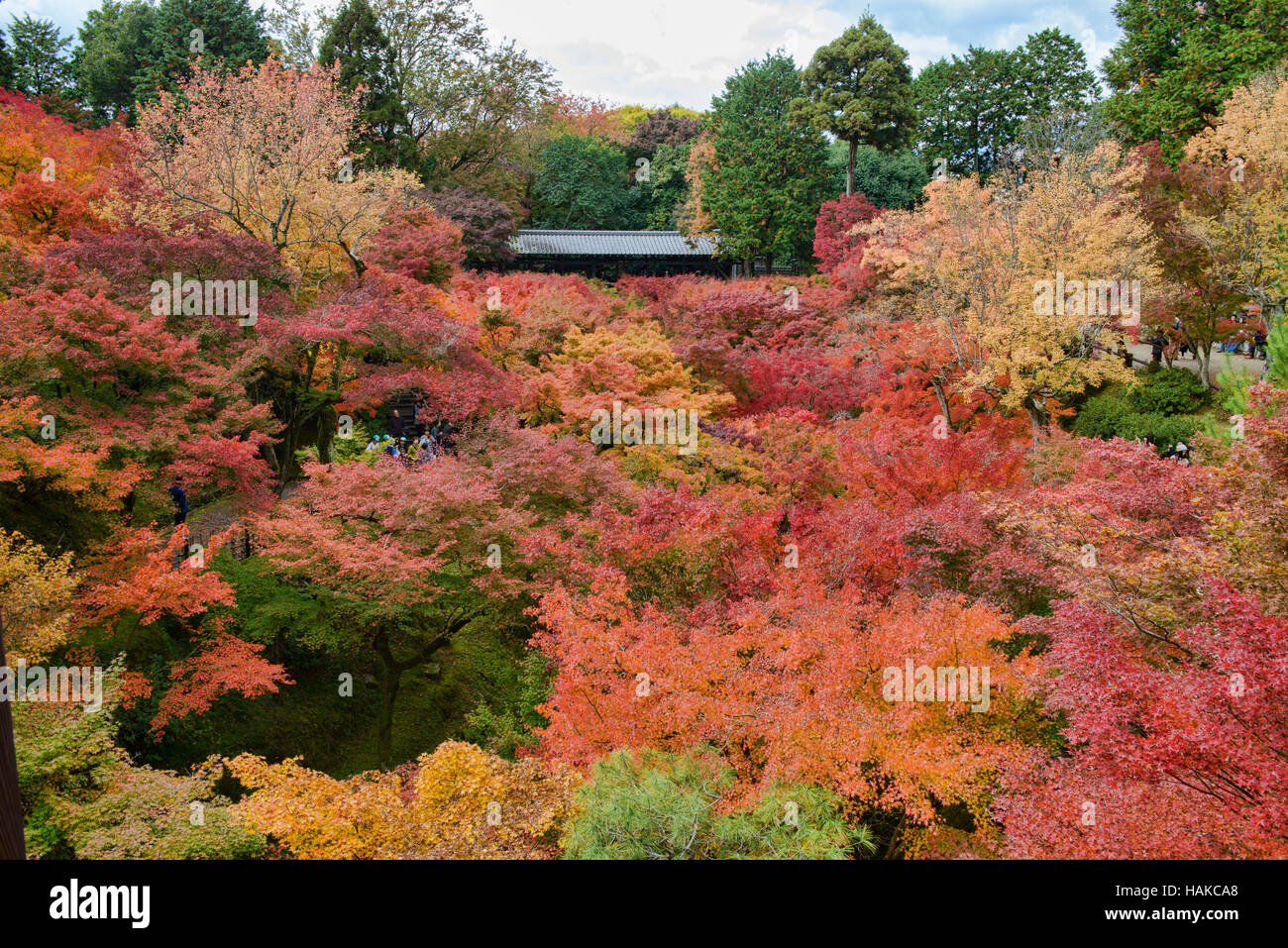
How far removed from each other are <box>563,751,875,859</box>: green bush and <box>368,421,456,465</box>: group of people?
9.30 m

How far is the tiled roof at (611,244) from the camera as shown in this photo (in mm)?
35094

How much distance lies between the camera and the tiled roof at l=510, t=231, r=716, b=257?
3509 centimetres

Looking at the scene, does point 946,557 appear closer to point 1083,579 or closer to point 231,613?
point 1083,579

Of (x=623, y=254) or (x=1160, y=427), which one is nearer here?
(x=1160, y=427)

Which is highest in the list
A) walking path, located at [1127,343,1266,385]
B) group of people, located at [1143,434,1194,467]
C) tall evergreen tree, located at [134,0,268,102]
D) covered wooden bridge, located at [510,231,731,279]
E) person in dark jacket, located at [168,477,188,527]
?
tall evergreen tree, located at [134,0,268,102]

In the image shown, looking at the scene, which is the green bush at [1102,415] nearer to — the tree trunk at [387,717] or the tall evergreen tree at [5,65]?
the tree trunk at [387,717]

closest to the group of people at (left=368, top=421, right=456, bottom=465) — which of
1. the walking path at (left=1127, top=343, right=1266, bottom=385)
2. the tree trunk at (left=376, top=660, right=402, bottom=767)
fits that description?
the tree trunk at (left=376, top=660, right=402, bottom=767)

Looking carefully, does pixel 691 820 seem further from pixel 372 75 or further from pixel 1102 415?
pixel 372 75

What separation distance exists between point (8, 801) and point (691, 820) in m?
6.03

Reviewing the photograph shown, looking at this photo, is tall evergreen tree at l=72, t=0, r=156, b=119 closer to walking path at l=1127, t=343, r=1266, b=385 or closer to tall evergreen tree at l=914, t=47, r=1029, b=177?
tall evergreen tree at l=914, t=47, r=1029, b=177

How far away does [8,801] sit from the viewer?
7.13 ft

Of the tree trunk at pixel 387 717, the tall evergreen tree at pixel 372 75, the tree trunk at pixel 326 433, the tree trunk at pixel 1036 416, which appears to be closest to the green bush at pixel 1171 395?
the tree trunk at pixel 1036 416

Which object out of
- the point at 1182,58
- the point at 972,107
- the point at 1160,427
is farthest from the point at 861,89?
the point at 1160,427

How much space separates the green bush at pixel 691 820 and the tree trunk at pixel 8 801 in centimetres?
551
